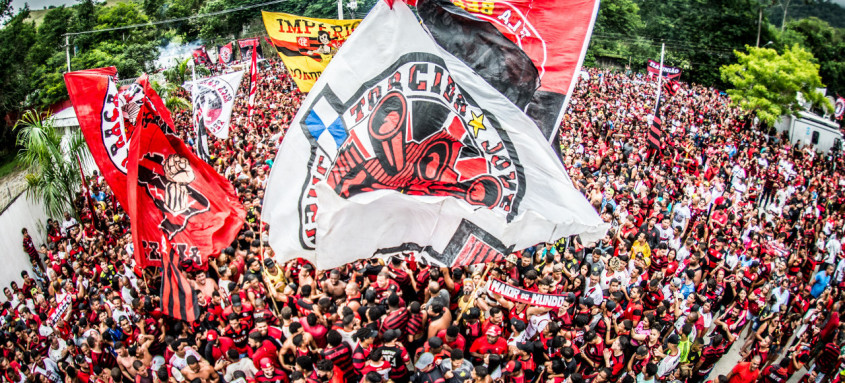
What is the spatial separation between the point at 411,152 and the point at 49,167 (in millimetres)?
13487

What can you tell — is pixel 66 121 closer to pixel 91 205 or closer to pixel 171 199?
pixel 91 205

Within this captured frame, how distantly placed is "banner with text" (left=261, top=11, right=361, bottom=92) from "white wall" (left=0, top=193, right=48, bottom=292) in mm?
8665

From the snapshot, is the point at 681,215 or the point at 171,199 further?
the point at 681,215

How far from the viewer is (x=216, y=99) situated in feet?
40.0

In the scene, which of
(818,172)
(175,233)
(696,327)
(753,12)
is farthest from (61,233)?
(753,12)

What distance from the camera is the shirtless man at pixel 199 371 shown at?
19.1ft

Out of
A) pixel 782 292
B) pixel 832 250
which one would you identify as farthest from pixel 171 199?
pixel 832 250

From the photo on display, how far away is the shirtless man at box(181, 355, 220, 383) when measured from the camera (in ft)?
19.1

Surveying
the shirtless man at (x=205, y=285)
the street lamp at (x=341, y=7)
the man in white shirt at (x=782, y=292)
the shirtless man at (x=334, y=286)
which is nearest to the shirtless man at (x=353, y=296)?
the shirtless man at (x=334, y=286)

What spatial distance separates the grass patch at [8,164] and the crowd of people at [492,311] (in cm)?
1263

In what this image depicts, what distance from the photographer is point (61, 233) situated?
13.9m

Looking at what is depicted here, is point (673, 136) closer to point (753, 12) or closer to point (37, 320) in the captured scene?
point (37, 320)

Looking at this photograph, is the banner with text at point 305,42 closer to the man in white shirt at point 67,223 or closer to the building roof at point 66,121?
the man in white shirt at point 67,223

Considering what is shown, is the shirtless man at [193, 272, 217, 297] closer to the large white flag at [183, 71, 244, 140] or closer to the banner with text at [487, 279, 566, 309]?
the banner with text at [487, 279, 566, 309]
